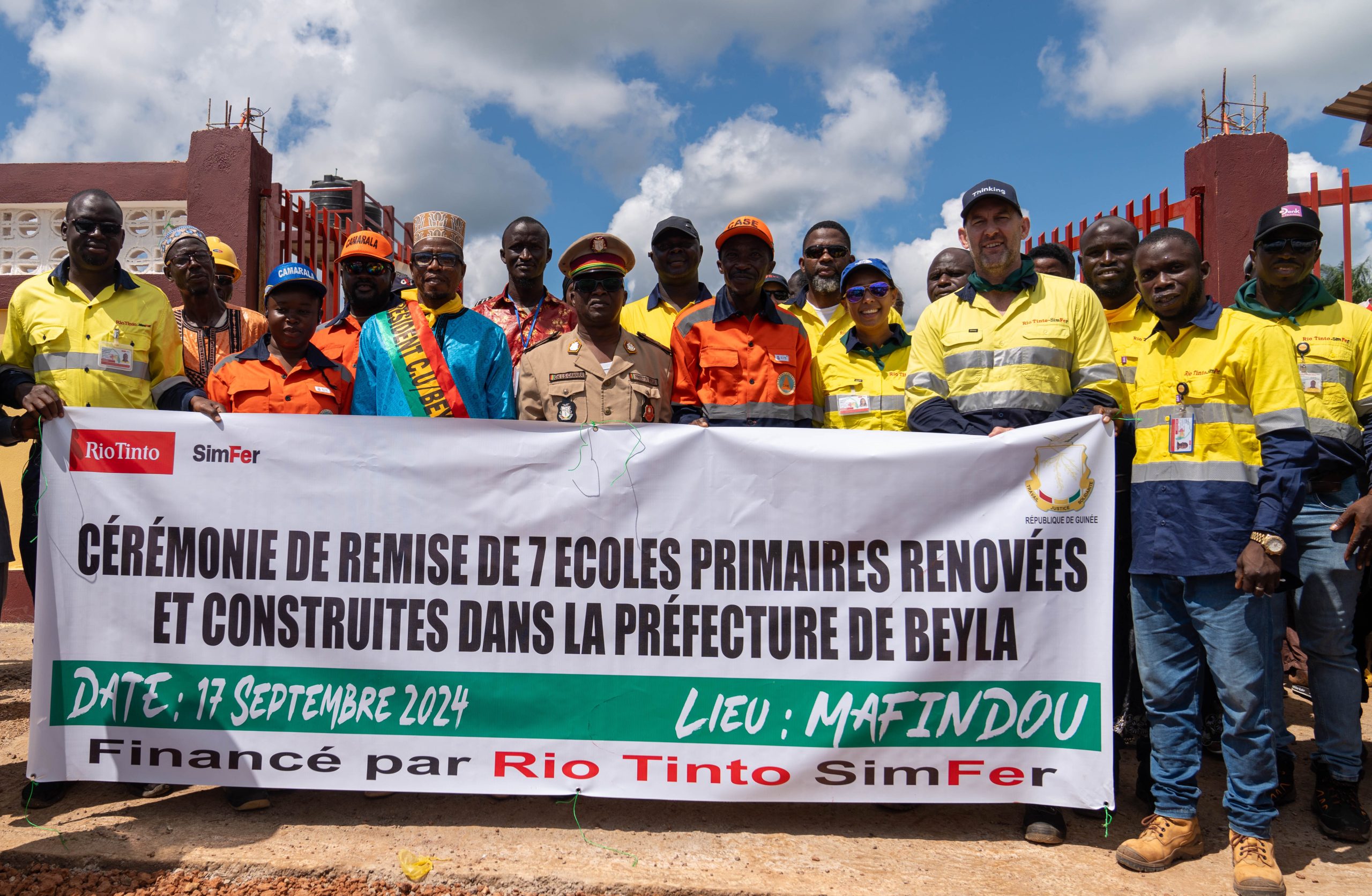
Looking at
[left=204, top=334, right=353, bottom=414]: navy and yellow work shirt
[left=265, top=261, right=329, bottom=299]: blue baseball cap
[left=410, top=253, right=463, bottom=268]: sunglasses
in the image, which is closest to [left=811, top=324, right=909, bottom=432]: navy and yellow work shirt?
[left=410, top=253, right=463, bottom=268]: sunglasses

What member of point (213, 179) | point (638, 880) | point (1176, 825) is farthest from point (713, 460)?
point (213, 179)

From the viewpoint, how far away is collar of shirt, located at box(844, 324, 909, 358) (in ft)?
13.4

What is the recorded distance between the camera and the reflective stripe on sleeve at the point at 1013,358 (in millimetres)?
3332

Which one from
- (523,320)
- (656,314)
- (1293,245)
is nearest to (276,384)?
(523,320)

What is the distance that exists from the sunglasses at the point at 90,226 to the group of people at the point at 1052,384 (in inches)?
0.5

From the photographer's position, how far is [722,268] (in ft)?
13.6

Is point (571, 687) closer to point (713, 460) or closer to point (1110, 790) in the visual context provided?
point (713, 460)

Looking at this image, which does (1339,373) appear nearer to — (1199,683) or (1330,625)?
(1330,625)

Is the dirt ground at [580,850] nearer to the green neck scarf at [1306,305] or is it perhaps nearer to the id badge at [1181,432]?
the id badge at [1181,432]

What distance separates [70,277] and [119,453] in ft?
3.16

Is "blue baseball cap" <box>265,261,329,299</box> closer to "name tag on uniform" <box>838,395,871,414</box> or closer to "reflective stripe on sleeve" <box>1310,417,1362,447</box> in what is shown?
"name tag on uniform" <box>838,395,871,414</box>

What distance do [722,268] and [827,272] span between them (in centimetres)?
131

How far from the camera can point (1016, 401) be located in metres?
3.34

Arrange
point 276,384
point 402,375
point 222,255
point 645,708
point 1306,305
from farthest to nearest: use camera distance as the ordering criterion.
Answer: point 222,255 < point 402,375 < point 276,384 < point 1306,305 < point 645,708
